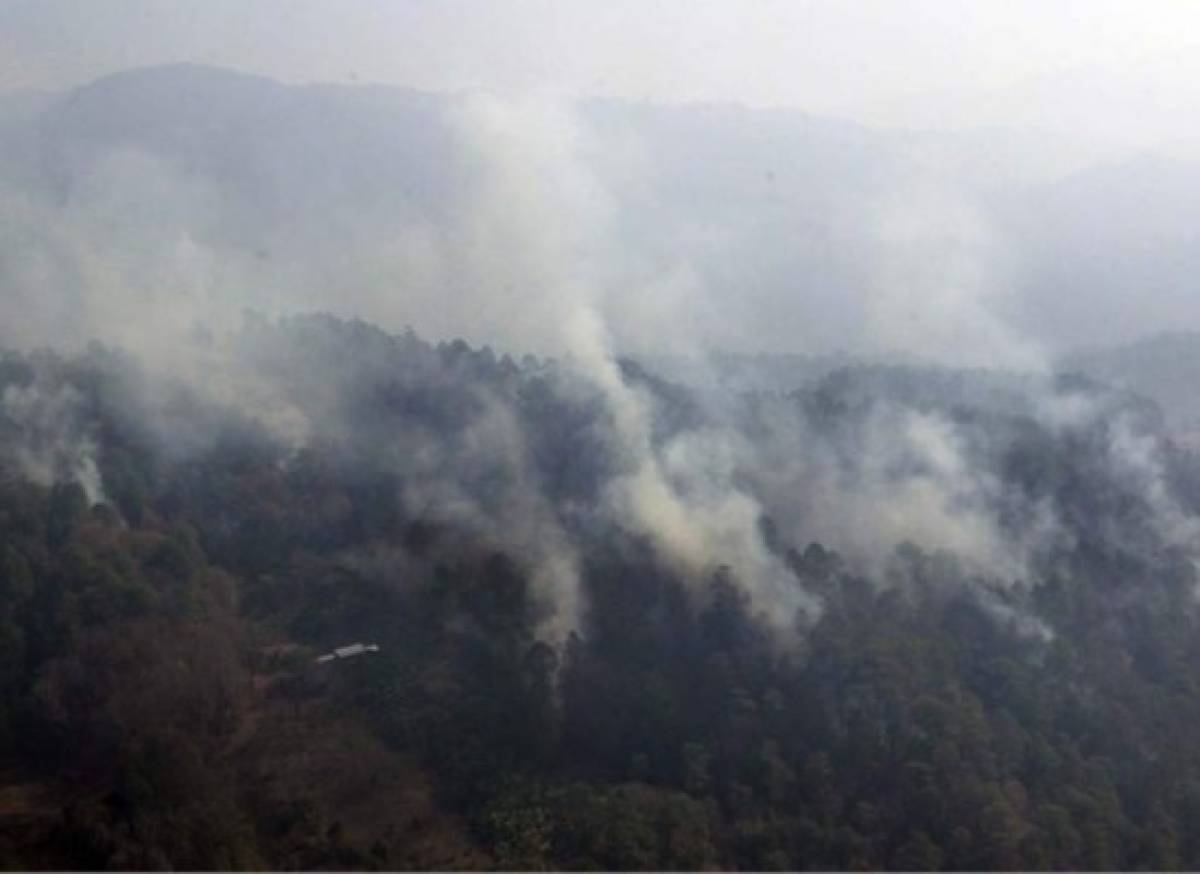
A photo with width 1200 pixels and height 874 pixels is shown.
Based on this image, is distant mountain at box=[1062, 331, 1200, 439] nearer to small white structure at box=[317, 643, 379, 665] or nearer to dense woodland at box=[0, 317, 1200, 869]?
dense woodland at box=[0, 317, 1200, 869]

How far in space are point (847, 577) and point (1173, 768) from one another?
354 inches

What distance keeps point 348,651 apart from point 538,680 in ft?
17.9

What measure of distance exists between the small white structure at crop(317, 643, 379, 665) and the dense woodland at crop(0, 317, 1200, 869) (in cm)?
40

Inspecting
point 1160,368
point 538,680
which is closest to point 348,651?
point 538,680

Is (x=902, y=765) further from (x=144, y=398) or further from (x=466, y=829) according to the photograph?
Answer: (x=144, y=398)

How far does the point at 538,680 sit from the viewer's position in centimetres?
2833

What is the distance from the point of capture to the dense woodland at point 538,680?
76.5 feet

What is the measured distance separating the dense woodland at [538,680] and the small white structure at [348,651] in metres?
0.40

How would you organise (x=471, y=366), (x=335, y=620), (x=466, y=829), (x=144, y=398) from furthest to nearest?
1. (x=471, y=366)
2. (x=144, y=398)
3. (x=335, y=620)
4. (x=466, y=829)

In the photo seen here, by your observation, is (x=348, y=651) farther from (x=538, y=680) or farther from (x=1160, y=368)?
(x=1160, y=368)

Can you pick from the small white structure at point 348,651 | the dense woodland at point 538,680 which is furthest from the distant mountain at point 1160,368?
the small white structure at point 348,651

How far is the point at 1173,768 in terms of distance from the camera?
1011 inches

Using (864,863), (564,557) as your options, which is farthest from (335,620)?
(864,863)

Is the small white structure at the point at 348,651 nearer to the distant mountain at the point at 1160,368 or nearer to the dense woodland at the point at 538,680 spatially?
the dense woodland at the point at 538,680
